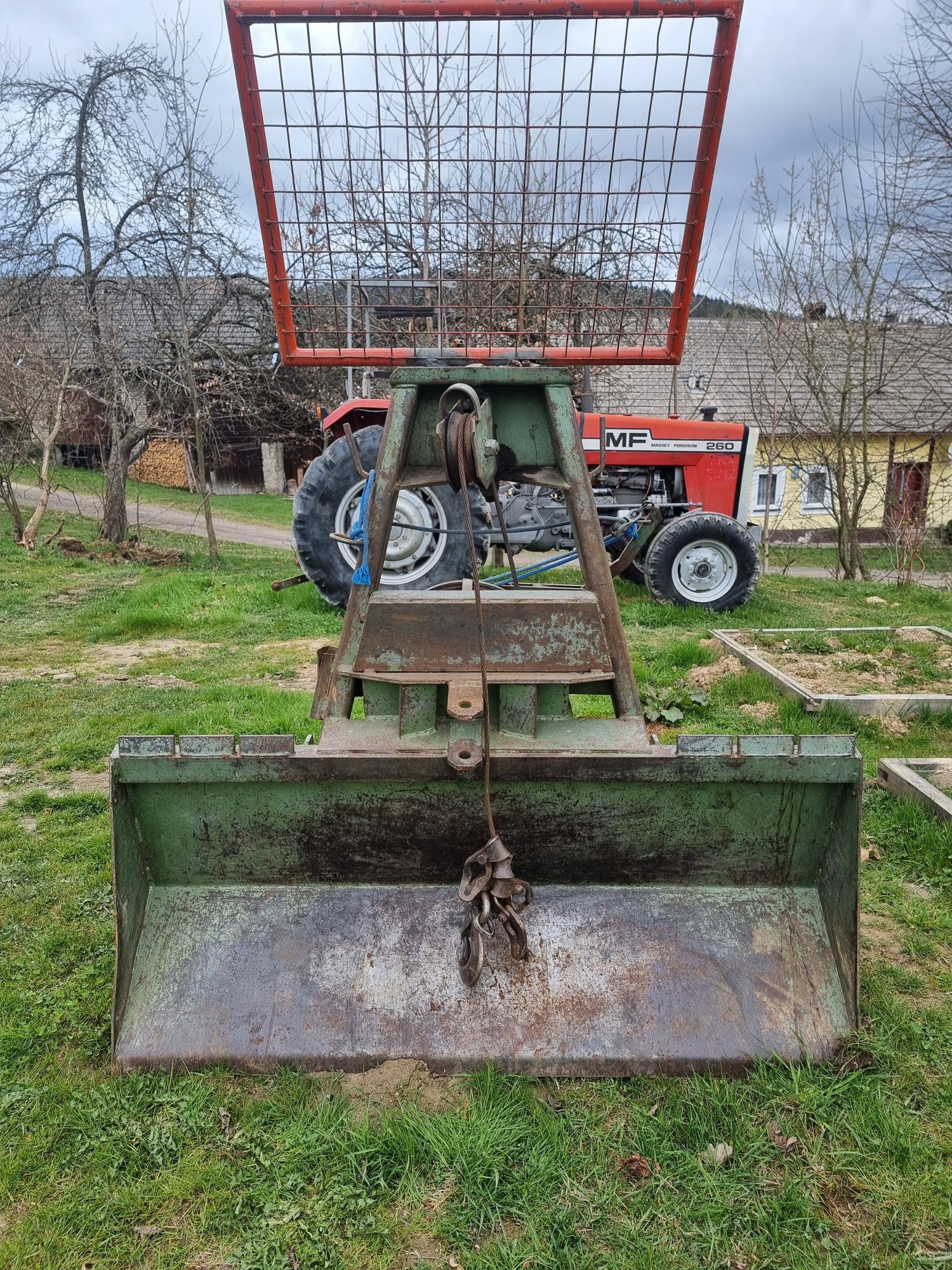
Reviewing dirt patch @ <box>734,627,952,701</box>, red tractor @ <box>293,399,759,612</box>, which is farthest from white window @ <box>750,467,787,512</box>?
dirt patch @ <box>734,627,952,701</box>

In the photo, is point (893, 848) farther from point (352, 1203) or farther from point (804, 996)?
point (352, 1203)

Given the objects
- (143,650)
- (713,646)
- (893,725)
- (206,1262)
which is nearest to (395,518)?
(143,650)

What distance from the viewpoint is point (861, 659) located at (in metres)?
5.36

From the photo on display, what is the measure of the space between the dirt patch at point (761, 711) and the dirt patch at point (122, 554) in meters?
7.84

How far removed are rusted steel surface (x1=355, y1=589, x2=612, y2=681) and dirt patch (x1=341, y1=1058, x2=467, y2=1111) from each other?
92cm

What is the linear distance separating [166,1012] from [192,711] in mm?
2545

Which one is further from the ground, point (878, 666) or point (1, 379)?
point (1, 379)

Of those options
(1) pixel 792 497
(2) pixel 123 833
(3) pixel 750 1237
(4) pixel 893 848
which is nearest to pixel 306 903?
(2) pixel 123 833

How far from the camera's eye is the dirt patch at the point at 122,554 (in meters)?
10.3

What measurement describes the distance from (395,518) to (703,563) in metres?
2.63

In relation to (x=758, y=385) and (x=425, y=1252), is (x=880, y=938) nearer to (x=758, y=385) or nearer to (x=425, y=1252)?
(x=425, y=1252)

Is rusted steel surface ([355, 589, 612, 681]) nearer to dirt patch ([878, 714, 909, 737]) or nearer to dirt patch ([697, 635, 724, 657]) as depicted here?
dirt patch ([878, 714, 909, 737])

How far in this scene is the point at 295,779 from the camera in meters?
2.02

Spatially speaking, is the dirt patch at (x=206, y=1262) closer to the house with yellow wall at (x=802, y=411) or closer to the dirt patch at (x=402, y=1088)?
the dirt patch at (x=402, y=1088)
